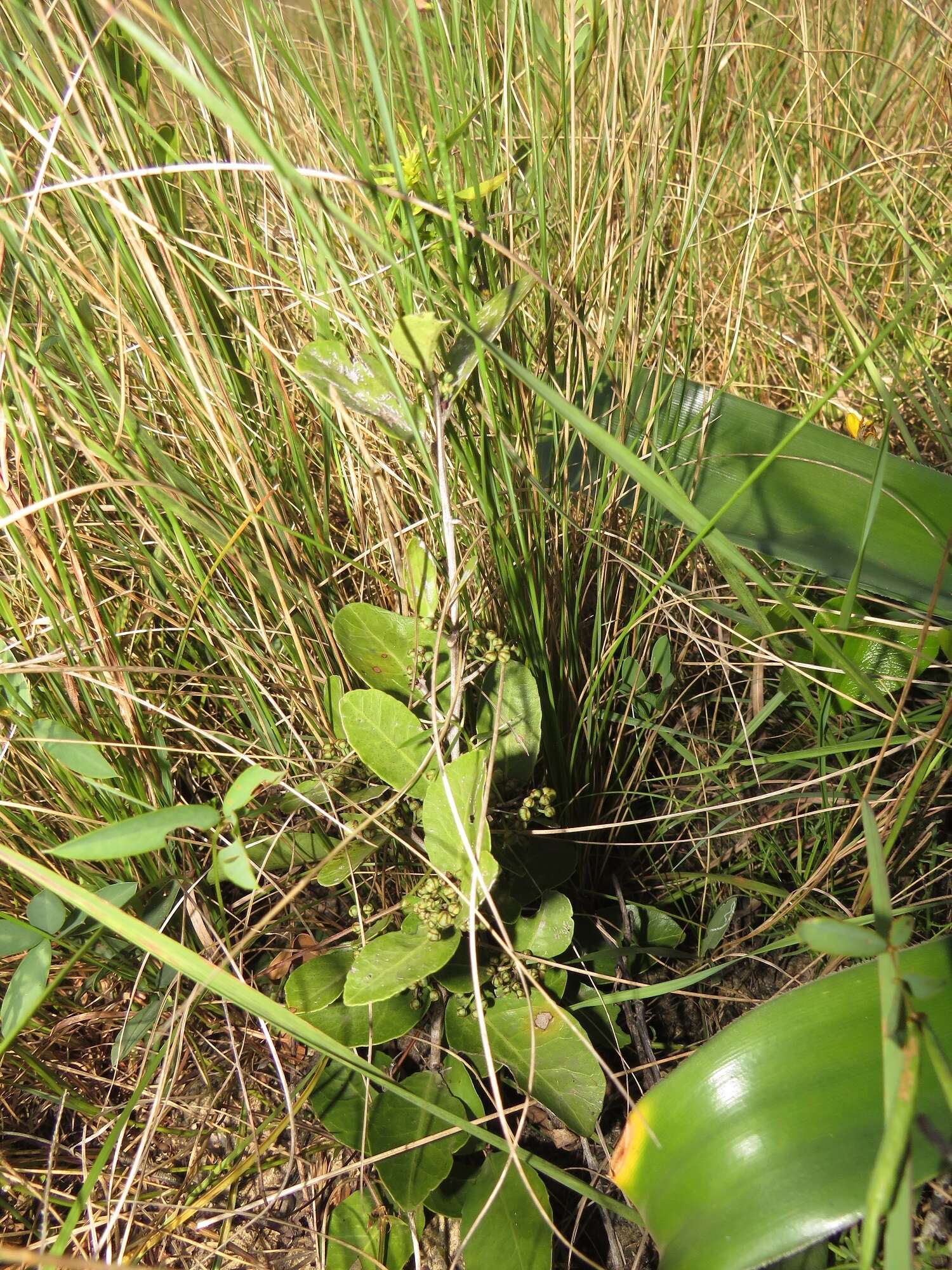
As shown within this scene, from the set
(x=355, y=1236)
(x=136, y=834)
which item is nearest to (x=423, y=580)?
(x=136, y=834)

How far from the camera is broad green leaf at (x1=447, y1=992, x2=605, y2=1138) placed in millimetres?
617

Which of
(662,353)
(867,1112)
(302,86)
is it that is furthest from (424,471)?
(867,1112)

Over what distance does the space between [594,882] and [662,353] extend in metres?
0.47

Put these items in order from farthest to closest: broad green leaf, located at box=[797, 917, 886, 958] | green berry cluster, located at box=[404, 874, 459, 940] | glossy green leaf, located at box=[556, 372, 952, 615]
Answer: glossy green leaf, located at box=[556, 372, 952, 615]
green berry cluster, located at box=[404, 874, 459, 940]
broad green leaf, located at box=[797, 917, 886, 958]

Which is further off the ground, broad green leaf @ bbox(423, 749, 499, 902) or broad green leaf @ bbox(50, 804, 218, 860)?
broad green leaf @ bbox(50, 804, 218, 860)

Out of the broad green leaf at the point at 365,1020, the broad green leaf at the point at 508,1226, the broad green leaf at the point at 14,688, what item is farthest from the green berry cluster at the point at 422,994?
the broad green leaf at the point at 14,688

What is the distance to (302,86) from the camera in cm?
72

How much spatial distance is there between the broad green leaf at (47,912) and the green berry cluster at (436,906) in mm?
260

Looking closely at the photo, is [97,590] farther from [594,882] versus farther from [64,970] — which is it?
[594,882]

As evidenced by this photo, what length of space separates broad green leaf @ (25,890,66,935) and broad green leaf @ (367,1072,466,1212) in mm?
271

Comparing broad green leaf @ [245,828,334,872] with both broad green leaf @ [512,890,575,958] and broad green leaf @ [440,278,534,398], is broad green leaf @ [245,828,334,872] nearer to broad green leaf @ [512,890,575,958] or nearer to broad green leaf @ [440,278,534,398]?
broad green leaf @ [512,890,575,958]

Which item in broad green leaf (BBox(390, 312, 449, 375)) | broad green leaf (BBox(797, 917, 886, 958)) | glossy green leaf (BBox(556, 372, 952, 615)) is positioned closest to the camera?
broad green leaf (BBox(797, 917, 886, 958))

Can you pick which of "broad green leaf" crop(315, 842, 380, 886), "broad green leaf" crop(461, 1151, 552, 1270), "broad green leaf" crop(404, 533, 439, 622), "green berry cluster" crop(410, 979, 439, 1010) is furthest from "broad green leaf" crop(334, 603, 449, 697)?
"broad green leaf" crop(461, 1151, 552, 1270)

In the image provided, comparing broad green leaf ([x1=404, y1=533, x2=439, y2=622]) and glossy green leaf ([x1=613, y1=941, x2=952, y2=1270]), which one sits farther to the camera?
broad green leaf ([x1=404, y1=533, x2=439, y2=622])
